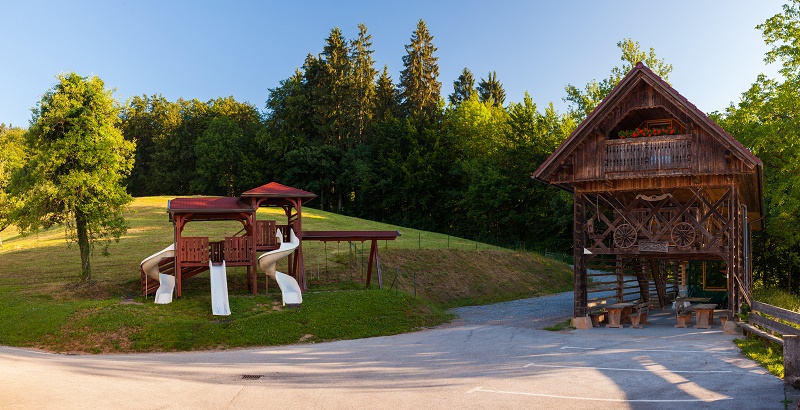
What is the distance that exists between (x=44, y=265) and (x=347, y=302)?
19.7 m

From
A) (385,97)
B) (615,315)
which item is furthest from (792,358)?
(385,97)

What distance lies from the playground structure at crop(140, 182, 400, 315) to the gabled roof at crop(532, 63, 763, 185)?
1010cm

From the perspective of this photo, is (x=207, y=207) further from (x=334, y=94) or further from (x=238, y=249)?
(x=334, y=94)

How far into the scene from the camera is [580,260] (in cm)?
2738

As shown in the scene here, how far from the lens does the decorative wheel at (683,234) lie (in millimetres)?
25969

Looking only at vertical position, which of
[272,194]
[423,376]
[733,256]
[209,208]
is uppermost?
[272,194]

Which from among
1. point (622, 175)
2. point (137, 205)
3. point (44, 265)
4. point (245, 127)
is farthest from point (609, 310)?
point (245, 127)

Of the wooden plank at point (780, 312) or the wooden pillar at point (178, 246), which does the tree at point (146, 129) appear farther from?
the wooden plank at point (780, 312)

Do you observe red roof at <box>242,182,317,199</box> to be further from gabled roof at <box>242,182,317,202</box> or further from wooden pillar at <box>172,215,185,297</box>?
wooden pillar at <box>172,215,185,297</box>

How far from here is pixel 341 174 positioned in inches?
3184

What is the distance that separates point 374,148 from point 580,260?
5603 centimetres

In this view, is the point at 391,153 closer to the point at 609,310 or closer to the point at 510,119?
the point at 510,119

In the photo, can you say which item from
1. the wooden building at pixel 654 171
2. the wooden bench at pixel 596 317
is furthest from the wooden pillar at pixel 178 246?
the wooden bench at pixel 596 317

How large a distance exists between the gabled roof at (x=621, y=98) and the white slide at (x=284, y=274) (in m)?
10.7
